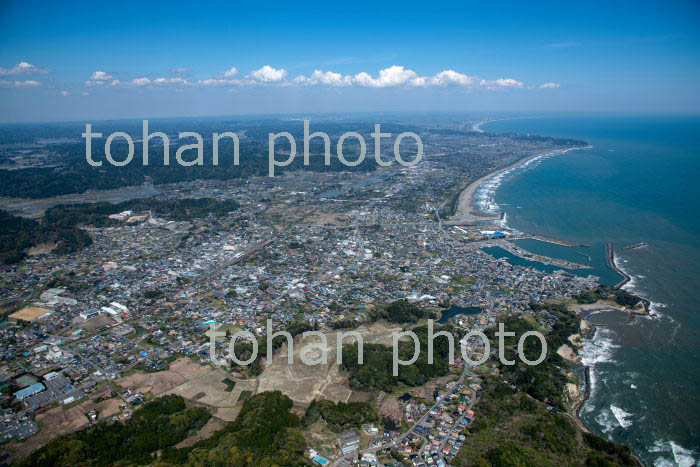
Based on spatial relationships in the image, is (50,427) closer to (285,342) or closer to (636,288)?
(285,342)

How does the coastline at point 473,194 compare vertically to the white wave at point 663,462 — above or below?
above

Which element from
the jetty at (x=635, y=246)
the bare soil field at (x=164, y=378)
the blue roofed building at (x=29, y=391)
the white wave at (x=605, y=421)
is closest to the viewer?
the white wave at (x=605, y=421)

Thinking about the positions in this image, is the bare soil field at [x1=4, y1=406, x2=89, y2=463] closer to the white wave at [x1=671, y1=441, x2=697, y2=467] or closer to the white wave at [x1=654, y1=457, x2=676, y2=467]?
the white wave at [x1=654, y1=457, x2=676, y2=467]

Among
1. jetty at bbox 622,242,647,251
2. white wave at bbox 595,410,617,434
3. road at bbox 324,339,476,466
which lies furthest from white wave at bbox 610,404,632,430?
jetty at bbox 622,242,647,251

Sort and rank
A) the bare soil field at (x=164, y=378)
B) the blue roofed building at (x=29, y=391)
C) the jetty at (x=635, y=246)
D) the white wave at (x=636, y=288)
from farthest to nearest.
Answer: the jetty at (x=635, y=246) → the white wave at (x=636, y=288) → the bare soil field at (x=164, y=378) → the blue roofed building at (x=29, y=391)

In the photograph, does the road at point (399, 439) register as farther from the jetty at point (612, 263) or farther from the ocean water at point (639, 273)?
the jetty at point (612, 263)

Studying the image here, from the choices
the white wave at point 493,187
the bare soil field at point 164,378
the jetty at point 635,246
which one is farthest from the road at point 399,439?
the white wave at point 493,187

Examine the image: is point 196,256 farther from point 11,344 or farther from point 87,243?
point 11,344
